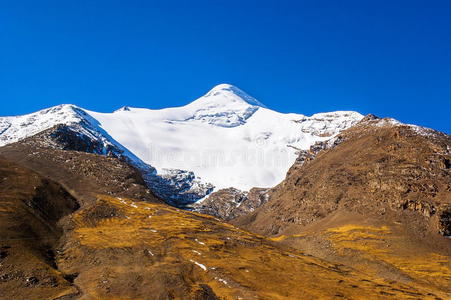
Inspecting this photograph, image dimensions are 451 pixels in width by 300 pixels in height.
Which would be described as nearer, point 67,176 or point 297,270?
point 297,270

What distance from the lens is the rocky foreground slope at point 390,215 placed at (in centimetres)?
11838

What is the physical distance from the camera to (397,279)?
105375 millimetres

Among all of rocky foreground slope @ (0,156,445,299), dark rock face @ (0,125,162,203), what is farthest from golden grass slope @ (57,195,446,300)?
dark rock face @ (0,125,162,203)

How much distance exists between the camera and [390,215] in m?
151

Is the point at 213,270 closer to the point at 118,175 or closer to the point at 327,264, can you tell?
the point at 327,264

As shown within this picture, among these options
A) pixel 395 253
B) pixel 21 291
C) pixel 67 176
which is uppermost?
pixel 67 176

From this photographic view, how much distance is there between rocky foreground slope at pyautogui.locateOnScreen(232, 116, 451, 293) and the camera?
118375 mm

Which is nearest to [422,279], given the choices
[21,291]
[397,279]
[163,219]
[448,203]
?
[397,279]

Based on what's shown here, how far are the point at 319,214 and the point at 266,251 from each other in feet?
267

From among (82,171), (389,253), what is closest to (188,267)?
(389,253)

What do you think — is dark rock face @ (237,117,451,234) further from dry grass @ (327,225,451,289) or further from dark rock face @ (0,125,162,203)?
dark rock face @ (0,125,162,203)

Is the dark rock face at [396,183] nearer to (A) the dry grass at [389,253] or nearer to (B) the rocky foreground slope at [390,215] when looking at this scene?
(B) the rocky foreground slope at [390,215]

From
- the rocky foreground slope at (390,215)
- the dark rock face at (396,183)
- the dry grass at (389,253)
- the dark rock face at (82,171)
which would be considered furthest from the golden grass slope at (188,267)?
the dark rock face at (396,183)

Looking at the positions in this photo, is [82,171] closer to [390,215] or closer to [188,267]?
[188,267]
